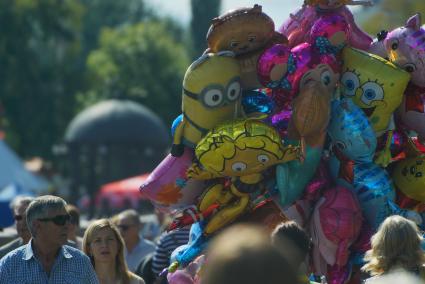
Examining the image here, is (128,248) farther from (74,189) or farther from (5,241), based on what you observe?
(74,189)

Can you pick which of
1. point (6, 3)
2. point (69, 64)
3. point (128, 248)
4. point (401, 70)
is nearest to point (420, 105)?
point (401, 70)

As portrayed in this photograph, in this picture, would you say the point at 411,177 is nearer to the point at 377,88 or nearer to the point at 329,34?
the point at 377,88

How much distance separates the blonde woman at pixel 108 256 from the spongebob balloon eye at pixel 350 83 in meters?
1.85

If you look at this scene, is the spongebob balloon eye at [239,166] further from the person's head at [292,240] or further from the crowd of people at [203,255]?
the person's head at [292,240]

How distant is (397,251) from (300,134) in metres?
2.02

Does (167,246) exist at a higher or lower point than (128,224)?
higher

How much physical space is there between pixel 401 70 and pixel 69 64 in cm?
4333

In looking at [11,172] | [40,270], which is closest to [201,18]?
[11,172]

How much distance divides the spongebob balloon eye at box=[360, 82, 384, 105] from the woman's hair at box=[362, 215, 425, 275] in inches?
81.2

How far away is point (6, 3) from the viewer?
47125mm

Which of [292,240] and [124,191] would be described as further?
[124,191]

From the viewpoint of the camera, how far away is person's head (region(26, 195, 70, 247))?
733 centimetres

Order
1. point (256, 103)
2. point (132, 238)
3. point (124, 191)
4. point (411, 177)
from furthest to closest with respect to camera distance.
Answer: point (124, 191), point (132, 238), point (411, 177), point (256, 103)

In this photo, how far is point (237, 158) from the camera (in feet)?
26.9
